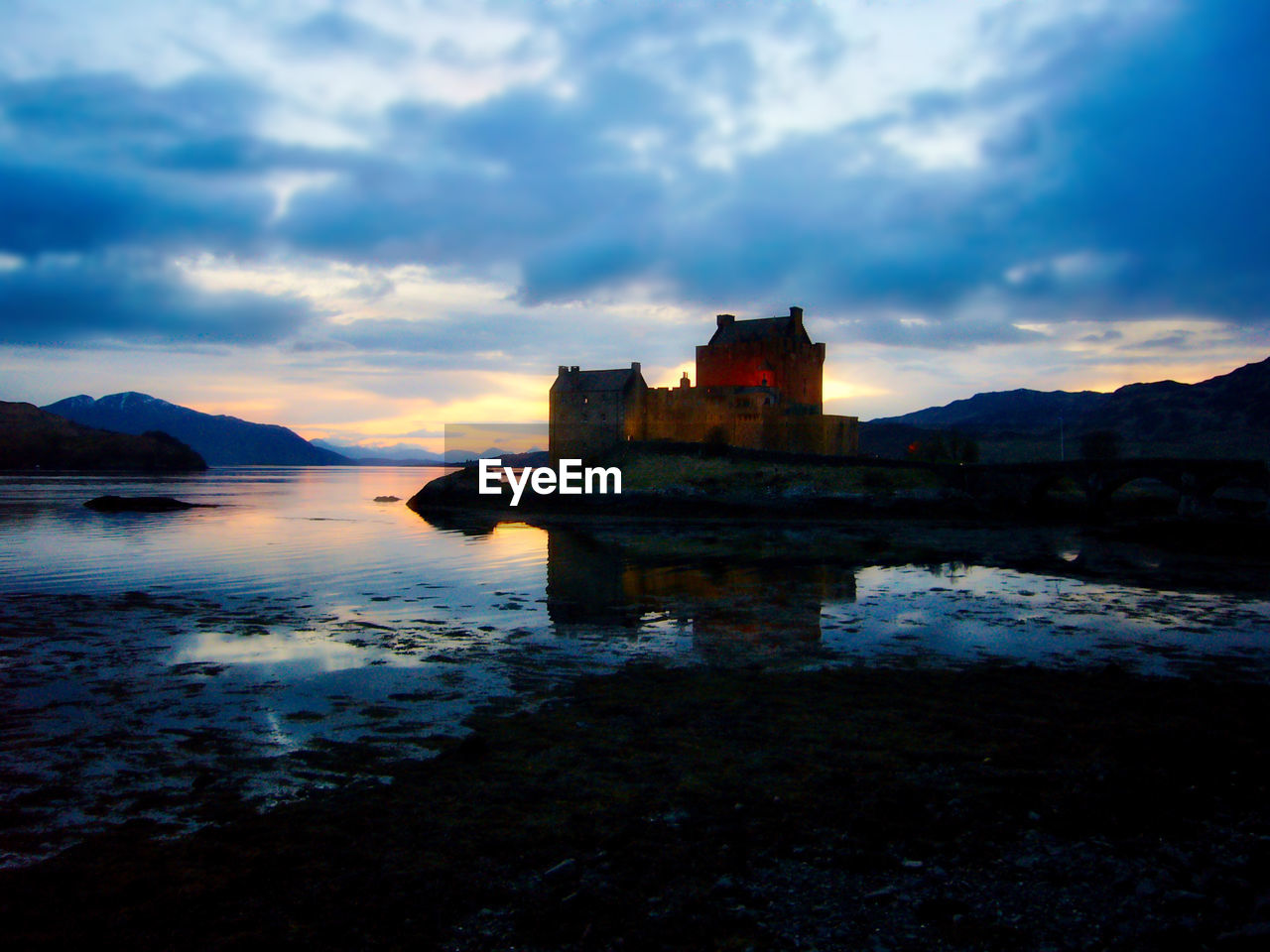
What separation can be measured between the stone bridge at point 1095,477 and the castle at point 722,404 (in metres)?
15.6

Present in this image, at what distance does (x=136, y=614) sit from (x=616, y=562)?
1589 cm

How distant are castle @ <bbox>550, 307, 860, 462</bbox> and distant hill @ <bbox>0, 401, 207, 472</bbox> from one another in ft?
439

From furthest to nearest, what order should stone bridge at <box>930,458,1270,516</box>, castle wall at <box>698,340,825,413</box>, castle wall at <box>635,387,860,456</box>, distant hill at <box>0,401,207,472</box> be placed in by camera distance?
distant hill at <box>0,401,207,472</box>
castle wall at <box>698,340,825,413</box>
castle wall at <box>635,387,860,456</box>
stone bridge at <box>930,458,1270,516</box>

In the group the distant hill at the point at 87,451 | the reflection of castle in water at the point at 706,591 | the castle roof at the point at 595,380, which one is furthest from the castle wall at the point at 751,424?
the distant hill at the point at 87,451


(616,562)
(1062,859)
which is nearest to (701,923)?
(1062,859)

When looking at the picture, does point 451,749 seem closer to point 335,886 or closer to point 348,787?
point 348,787

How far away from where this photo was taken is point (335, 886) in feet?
19.3

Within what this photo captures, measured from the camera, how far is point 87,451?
164375 millimetres

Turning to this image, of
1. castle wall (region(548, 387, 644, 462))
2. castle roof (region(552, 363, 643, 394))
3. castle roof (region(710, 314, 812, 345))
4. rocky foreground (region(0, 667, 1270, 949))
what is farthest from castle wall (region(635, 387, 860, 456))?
rocky foreground (region(0, 667, 1270, 949))

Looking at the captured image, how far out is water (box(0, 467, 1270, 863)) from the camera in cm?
866

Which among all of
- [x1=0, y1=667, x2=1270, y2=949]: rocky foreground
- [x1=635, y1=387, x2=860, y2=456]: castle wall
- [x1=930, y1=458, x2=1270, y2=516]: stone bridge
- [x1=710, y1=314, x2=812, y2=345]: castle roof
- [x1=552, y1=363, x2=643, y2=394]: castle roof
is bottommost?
[x1=0, y1=667, x2=1270, y2=949]: rocky foreground

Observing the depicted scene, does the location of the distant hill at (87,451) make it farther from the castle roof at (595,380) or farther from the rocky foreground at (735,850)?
the rocky foreground at (735,850)

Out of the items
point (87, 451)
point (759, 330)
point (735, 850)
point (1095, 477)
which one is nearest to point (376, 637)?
point (735, 850)

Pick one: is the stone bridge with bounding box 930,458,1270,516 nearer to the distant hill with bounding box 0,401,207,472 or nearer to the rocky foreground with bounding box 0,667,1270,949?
the rocky foreground with bounding box 0,667,1270,949
